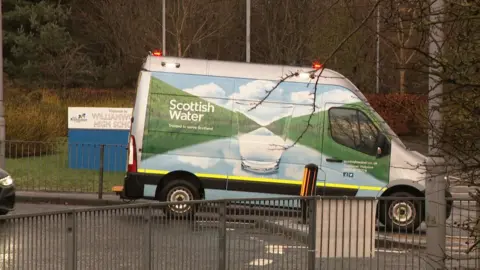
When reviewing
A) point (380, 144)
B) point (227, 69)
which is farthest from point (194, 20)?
point (380, 144)

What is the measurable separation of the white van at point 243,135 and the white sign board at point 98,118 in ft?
22.9

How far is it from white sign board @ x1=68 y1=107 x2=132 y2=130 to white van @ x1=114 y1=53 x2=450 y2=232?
275 inches

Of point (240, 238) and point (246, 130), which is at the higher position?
point (246, 130)

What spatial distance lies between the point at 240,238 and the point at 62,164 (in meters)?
11.3

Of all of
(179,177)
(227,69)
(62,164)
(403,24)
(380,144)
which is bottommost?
(62,164)

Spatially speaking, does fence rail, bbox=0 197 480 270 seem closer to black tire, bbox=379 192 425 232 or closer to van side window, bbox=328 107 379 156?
black tire, bbox=379 192 425 232

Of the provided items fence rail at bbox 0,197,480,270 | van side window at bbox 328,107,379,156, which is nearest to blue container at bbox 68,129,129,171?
van side window at bbox 328,107,379,156

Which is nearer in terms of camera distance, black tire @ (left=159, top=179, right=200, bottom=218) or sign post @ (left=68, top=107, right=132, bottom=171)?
black tire @ (left=159, top=179, right=200, bottom=218)

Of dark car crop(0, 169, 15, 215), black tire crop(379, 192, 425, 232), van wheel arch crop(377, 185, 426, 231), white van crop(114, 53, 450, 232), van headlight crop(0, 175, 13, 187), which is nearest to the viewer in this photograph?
black tire crop(379, 192, 425, 232)

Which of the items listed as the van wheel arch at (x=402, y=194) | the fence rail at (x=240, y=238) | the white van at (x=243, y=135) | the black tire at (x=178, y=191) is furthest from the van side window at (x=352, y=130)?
the fence rail at (x=240, y=238)

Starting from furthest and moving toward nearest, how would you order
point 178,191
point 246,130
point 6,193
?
point 178,191 < point 246,130 < point 6,193

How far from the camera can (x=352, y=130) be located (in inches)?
512

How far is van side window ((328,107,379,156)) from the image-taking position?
13.0 meters

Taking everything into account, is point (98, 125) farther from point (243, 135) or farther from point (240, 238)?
point (240, 238)
